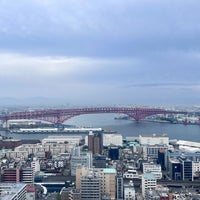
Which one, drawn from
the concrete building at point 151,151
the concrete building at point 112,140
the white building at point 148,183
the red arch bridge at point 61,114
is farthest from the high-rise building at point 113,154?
the red arch bridge at point 61,114

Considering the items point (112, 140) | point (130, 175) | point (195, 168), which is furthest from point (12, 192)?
point (112, 140)

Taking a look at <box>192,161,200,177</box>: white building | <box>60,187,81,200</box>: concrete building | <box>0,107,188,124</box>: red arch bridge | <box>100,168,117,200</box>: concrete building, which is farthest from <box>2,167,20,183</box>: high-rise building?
<box>0,107,188,124</box>: red arch bridge

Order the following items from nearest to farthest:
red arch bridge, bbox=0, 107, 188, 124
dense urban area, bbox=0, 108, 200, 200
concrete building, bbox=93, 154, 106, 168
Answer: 1. dense urban area, bbox=0, 108, 200, 200
2. concrete building, bbox=93, 154, 106, 168
3. red arch bridge, bbox=0, 107, 188, 124

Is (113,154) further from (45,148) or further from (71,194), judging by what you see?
(71,194)

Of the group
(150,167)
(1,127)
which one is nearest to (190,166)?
(150,167)

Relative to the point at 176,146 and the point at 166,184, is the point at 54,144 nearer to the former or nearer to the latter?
the point at 176,146

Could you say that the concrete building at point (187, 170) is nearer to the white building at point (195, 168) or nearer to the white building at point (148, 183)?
the white building at point (195, 168)

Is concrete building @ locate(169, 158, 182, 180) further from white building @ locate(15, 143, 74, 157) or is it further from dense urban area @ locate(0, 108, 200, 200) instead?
white building @ locate(15, 143, 74, 157)
